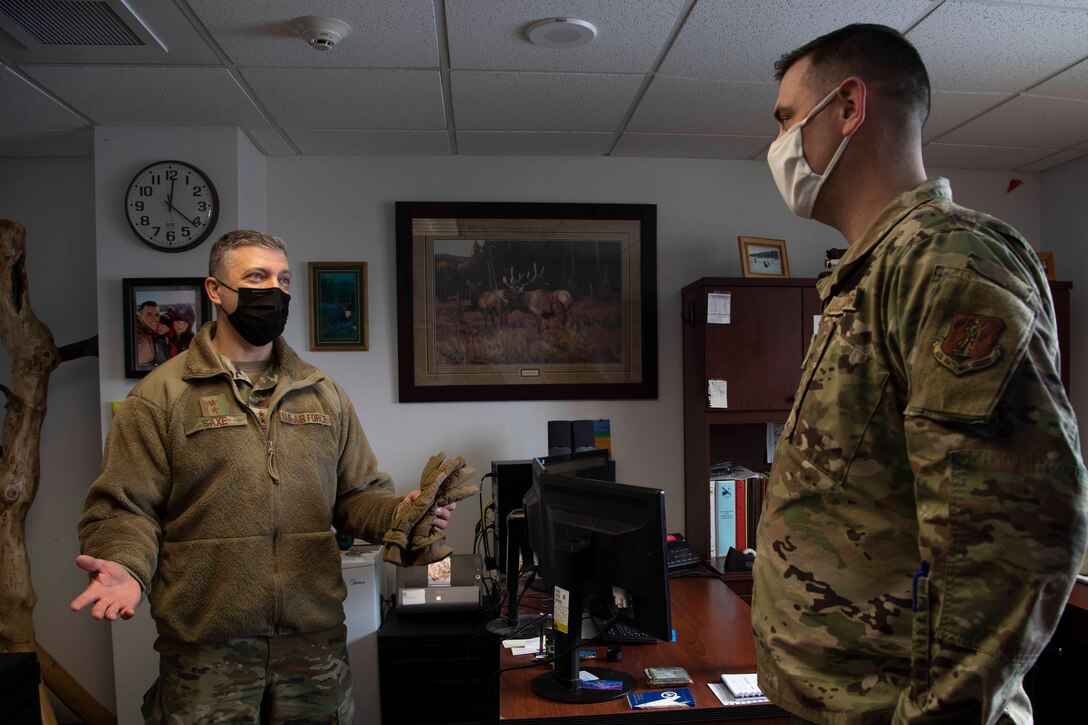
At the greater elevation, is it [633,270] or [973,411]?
[633,270]

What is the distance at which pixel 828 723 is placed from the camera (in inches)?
37.8

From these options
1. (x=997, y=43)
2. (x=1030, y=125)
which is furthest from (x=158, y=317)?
(x=1030, y=125)

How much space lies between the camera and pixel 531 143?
3135 millimetres

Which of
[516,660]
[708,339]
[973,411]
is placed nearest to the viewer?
[973,411]

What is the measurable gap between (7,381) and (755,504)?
11.4 feet

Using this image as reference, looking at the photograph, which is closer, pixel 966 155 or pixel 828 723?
pixel 828 723

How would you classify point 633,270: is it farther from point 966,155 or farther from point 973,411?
point 973,411

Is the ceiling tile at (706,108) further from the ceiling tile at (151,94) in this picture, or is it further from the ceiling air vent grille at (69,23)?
the ceiling air vent grille at (69,23)

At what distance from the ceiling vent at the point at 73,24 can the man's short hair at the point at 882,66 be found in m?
1.86

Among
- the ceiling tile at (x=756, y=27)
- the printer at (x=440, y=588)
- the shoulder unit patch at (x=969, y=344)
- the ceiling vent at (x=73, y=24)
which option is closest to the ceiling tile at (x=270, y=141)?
the ceiling vent at (x=73, y=24)

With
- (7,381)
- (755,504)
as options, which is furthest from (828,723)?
(7,381)

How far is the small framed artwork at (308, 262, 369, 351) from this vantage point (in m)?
3.22

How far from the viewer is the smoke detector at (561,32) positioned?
2.03 metres

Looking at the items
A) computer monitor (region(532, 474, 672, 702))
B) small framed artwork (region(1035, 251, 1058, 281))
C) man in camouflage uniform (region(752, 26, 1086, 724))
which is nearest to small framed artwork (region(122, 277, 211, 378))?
computer monitor (region(532, 474, 672, 702))
